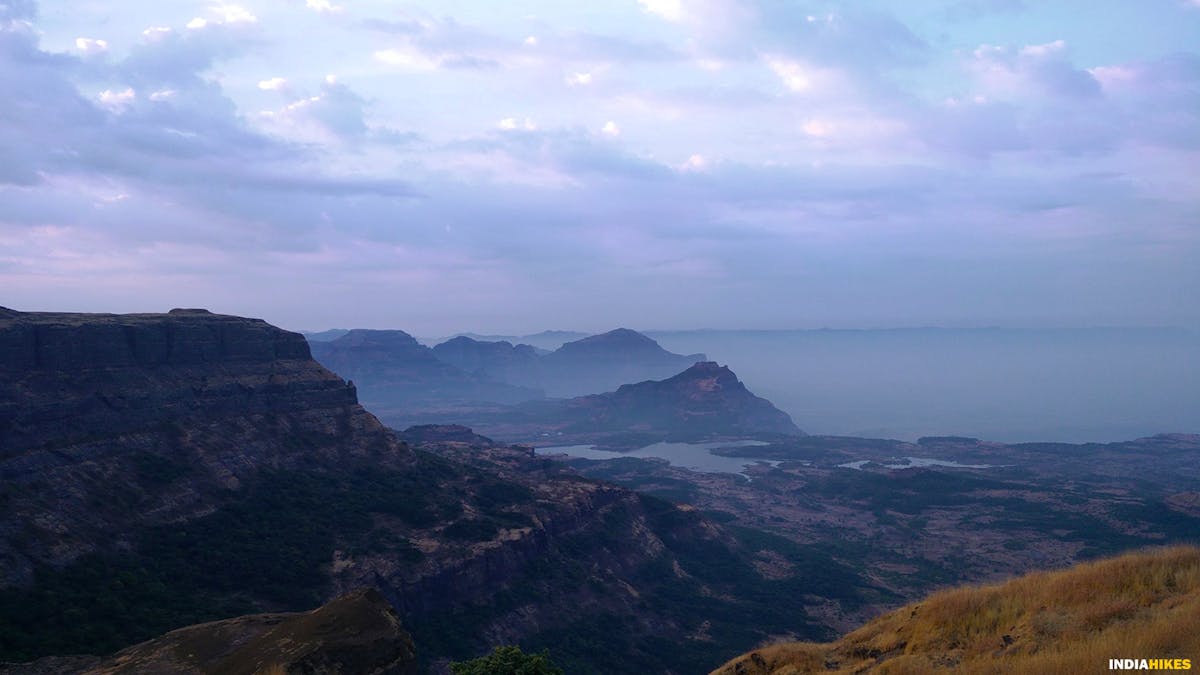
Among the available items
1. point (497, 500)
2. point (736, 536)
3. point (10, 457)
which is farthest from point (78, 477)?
point (736, 536)

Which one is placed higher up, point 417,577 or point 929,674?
point 929,674

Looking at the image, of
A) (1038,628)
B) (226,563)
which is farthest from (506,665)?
(226,563)

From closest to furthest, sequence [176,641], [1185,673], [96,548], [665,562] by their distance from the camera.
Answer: [1185,673] → [176,641] → [96,548] → [665,562]

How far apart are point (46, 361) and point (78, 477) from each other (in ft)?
42.4

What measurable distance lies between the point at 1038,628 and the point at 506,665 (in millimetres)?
15733

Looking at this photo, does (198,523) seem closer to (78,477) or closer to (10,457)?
(78,477)

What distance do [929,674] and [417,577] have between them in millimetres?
46626

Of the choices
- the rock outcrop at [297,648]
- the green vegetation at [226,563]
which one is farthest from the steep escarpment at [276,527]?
the rock outcrop at [297,648]

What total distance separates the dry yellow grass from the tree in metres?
6.72

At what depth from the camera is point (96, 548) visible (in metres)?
44.5

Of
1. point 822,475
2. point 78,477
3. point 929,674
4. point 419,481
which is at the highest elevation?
point 929,674

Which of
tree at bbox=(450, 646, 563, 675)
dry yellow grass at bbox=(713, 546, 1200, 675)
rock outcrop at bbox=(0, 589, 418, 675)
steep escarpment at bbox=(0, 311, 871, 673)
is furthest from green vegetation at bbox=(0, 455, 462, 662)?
dry yellow grass at bbox=(713, 546, 1200, 675)

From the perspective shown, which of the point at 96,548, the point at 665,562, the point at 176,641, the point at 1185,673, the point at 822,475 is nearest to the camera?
the point at 1185,673

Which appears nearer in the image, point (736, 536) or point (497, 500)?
point (497, 500)
